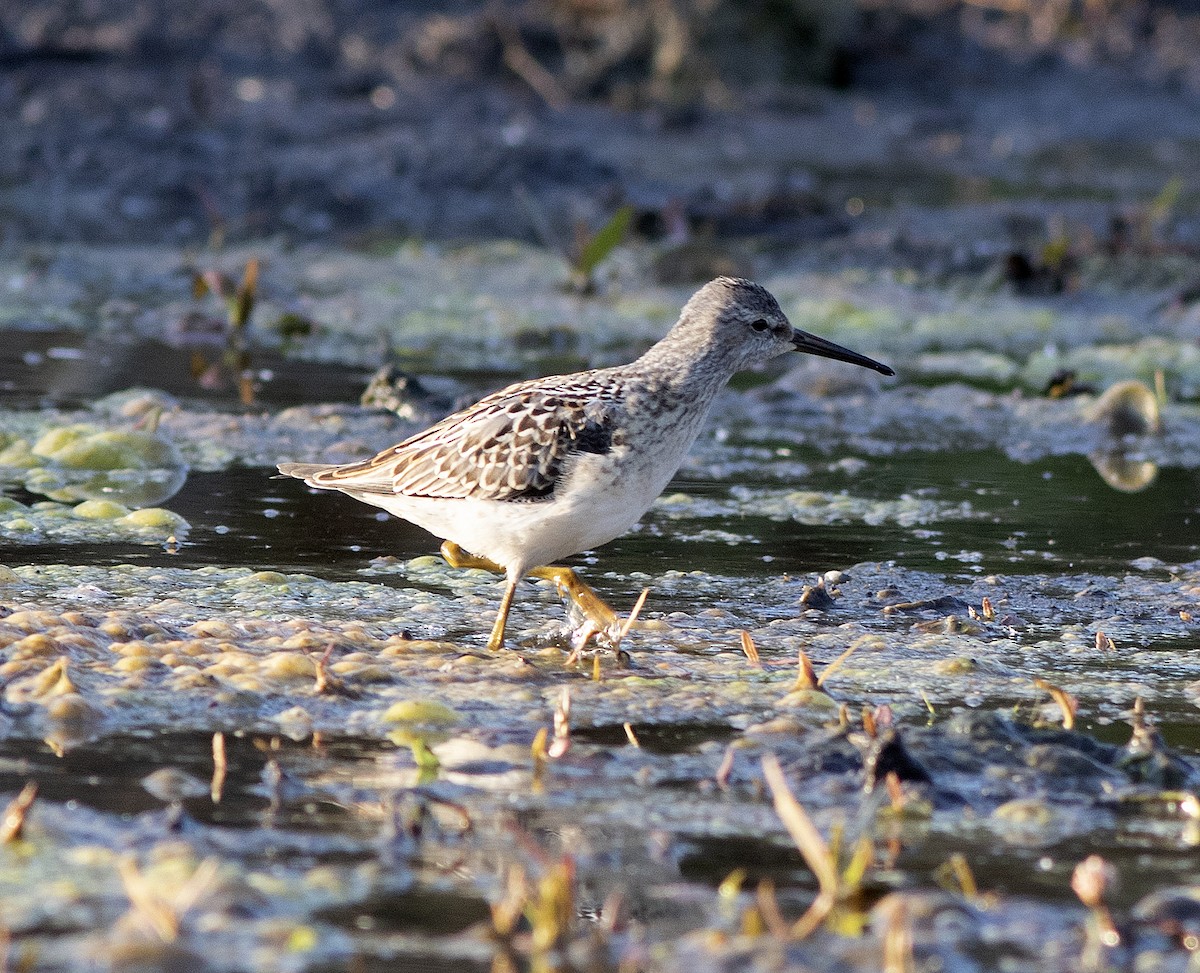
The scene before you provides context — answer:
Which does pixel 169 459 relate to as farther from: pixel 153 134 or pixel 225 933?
pixel 153 134

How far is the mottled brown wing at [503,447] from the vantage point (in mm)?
5070

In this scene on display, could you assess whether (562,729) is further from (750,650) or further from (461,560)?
(461,560)

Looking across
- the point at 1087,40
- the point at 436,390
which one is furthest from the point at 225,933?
the point at 1087,40

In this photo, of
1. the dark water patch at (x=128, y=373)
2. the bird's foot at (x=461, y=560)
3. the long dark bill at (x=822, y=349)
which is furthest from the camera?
the dark water patch at (x=128, y=373)

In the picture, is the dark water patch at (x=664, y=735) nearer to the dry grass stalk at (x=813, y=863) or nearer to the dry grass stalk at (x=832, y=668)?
the dry grass stalk at (x=832, y=668)

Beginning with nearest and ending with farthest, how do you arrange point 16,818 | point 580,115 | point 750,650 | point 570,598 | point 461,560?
point 16,818, point 750,650, point 570,598, point 461,560, point 580,115

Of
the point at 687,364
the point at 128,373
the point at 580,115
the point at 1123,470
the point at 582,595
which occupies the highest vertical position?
the point at 580,115

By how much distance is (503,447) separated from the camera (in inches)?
204

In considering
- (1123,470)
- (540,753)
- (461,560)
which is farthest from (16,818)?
(1123,470)

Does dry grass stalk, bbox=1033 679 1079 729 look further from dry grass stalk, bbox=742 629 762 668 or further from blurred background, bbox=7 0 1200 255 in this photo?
blurred background, bbox=7 0 1200 255

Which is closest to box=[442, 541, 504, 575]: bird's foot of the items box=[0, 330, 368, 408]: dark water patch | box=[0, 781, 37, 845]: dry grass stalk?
box=[0, 781, 37, 845]: dry grass stalk

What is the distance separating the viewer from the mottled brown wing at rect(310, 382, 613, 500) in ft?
16.6

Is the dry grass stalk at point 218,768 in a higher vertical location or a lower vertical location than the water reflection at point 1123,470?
lower

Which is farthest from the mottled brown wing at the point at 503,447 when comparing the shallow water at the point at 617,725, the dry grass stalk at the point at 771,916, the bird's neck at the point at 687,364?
the dry grass stalk at the point at 771,916
